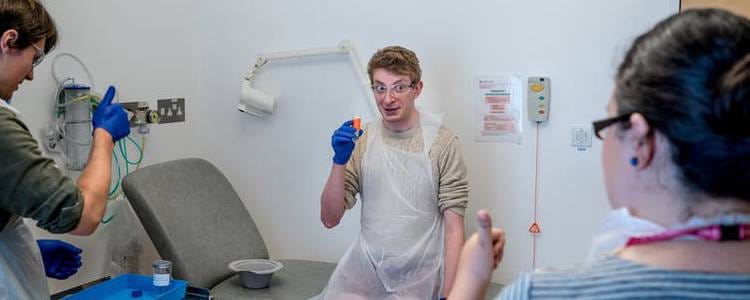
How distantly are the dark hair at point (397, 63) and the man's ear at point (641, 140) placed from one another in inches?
56.5

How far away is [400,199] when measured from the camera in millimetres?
2160

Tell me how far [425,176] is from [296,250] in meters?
0.96

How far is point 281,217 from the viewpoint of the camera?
2902 millimetres

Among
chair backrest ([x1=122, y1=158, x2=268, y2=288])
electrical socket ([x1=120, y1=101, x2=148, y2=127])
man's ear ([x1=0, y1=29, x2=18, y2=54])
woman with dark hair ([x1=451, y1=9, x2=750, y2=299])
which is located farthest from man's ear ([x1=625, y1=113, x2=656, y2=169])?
electrical socket ([x1=120, y1=101, x2=148, y2=127])

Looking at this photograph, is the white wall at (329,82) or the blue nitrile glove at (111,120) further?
the white wall at (329,82)

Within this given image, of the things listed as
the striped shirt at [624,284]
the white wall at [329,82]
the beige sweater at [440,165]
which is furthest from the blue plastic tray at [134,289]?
the striped shirt at [624,284]

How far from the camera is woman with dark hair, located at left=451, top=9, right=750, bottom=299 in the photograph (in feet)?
2.23

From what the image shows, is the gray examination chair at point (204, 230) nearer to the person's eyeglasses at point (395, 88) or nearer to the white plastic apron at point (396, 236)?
the white plastic apron at point (396, 236)

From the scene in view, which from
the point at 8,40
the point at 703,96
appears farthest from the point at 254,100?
the point at 703,96

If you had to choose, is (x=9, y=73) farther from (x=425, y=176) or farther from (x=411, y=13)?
(x=411, y=13)

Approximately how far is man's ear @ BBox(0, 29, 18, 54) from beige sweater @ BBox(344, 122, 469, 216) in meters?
1.13

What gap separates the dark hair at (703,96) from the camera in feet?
2.21

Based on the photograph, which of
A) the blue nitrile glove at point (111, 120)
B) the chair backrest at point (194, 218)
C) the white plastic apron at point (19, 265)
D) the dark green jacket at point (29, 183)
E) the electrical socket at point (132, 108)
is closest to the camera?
the dark green jacket at point (29, 183)

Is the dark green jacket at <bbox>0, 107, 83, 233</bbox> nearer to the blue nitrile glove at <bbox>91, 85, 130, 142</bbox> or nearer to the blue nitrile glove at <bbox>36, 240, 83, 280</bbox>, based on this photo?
the blue nitrile glove at <bbox>91, 85, 130, 142</bbox>
